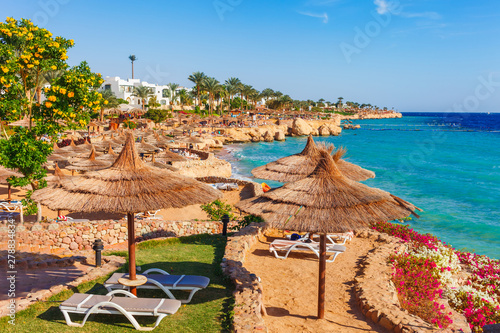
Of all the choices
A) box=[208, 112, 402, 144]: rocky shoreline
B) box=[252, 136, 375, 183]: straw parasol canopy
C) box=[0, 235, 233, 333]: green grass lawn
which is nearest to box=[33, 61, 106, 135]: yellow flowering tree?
box=[0, 235, 233, 333]: green grass lawn

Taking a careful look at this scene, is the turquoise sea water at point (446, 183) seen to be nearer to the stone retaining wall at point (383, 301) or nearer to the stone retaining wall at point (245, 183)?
the stone retaining wall at point (245, 183)

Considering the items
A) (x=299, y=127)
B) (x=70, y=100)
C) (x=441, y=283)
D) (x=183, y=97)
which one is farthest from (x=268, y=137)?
(x=441, y=283)

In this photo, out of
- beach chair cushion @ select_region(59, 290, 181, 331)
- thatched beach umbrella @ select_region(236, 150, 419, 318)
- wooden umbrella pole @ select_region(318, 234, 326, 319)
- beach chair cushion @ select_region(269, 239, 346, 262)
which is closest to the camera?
beach chair cushion @ select_region(59, 290, 181, 331)

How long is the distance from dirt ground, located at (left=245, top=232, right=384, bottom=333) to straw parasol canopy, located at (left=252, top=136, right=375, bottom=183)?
2.26 metres

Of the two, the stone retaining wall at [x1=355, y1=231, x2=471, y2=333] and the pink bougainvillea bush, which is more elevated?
the stone retaining wall at [x1=355, y1=231, x2=471, y2=333]

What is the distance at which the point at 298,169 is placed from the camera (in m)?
11.1

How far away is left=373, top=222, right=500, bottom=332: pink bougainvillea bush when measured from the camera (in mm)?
8177

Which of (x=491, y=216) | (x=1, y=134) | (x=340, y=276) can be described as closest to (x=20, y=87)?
(x=1, y=134)

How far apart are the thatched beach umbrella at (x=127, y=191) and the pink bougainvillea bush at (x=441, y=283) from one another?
211 inches

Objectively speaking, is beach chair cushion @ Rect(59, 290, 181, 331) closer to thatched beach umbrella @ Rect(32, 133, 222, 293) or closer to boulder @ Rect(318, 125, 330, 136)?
thatched beach umbrella @ Rect(32, 133, 222, 293)

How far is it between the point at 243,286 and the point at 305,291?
5.69 feet

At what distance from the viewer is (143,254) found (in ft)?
34.0

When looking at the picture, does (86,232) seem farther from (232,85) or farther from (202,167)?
(232,85)

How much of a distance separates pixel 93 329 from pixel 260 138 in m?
66.4
